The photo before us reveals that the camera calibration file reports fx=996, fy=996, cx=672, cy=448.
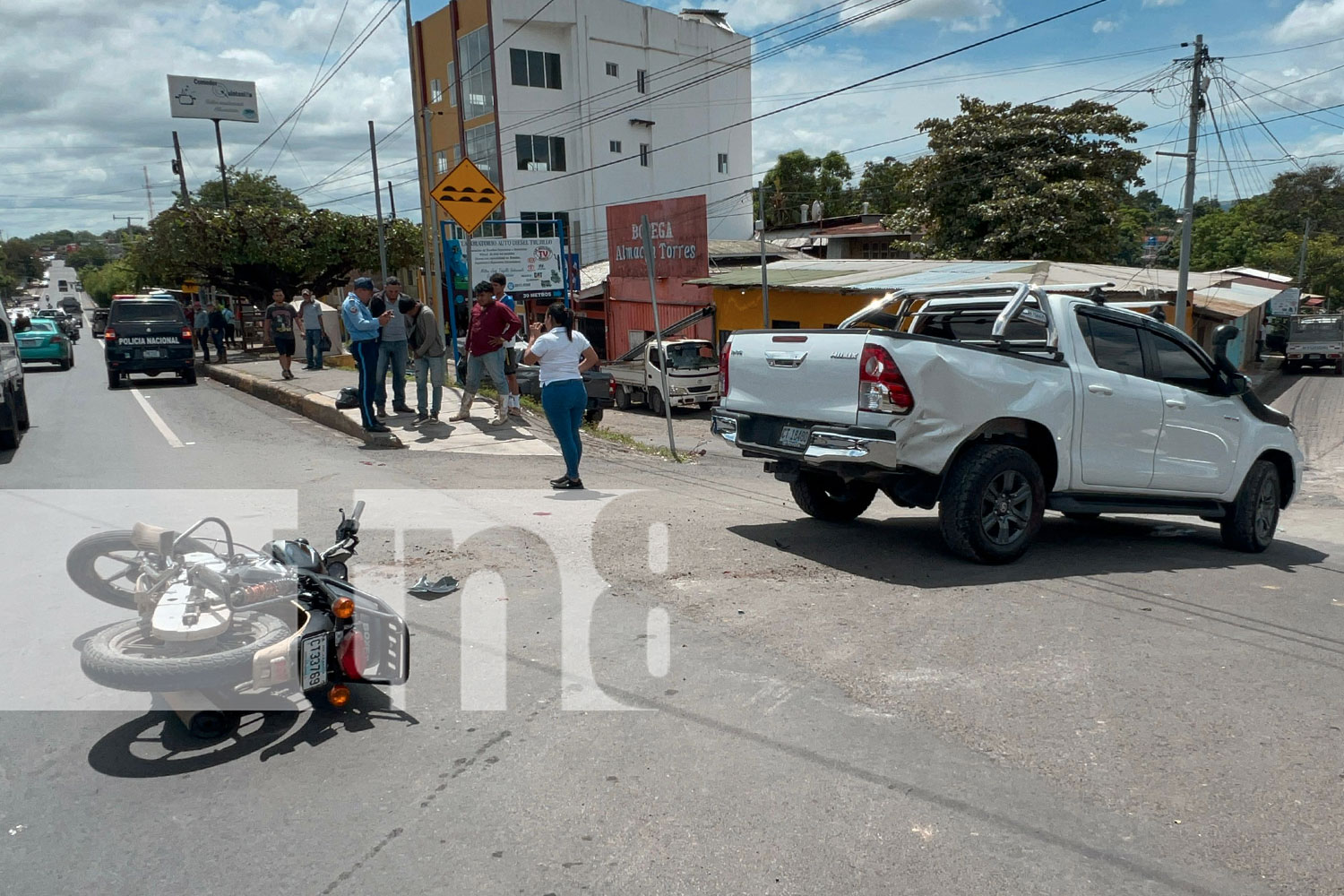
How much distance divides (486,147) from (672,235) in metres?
20.4

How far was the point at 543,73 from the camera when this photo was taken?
44125mm

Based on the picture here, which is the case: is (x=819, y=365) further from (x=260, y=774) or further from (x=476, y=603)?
(x=260, y=774)

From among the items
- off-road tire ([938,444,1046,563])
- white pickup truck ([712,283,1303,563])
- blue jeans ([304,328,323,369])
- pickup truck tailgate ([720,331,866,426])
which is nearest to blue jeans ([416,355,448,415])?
white pickup truck ([712,283,1303,563])

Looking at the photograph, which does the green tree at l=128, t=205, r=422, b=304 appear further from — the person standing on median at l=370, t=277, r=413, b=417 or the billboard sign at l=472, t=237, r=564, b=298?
the person standing on median at l=370, t=277, r=413, b=417

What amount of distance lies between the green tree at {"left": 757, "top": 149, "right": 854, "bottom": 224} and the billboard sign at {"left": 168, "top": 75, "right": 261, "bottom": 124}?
30343 mm

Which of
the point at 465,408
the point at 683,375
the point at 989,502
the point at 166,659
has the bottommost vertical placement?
the point at 683,375

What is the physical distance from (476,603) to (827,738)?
234 cm

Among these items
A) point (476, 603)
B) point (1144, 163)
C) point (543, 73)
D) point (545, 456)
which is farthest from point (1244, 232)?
point (476, 603)

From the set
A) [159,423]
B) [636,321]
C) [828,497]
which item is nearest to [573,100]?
[636,321]

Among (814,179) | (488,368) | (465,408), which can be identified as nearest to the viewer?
(488,368)

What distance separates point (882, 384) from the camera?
6129 mm

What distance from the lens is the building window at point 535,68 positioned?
43.1 metres

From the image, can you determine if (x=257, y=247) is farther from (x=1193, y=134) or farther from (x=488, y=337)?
(x=1193, y=134)

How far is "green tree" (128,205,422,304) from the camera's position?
31000mm
